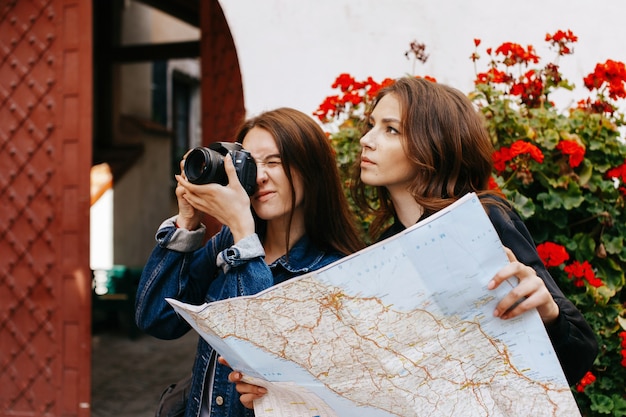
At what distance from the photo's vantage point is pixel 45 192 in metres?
3.59

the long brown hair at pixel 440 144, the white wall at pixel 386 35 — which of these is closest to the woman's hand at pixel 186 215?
the long brown hair at pixel 440 144

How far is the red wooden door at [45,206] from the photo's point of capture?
138 inches

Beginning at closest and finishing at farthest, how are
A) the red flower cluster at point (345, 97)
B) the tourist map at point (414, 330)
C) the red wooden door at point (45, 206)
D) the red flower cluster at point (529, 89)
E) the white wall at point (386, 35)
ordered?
1. the tourist map at point (414, 330)
2. the red flower cluster at point (529, 89)
3. the red flower cluster at point (345, 97)
4. the white wall at point (386, 35)
5. the red wooden door at point (45, 206)

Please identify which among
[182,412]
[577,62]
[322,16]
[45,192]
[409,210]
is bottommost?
[182,412]

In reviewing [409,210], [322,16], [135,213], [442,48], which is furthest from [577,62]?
[135,213]

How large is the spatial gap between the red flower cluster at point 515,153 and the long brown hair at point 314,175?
0.85 metres

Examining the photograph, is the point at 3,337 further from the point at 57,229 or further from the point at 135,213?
the point at 135,213

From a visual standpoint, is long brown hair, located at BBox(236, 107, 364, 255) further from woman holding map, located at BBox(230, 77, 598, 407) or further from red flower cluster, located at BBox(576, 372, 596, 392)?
red flower cluster, located at BBox(576, 372, 596, 392)

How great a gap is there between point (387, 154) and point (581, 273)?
3.79 ft

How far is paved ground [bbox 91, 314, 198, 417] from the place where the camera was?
4.68 meters

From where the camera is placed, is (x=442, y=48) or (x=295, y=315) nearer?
(x=295, y=315)

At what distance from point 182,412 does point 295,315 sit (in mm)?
697

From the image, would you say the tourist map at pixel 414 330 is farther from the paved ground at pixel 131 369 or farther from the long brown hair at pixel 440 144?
the paved ground at pixel 131 369

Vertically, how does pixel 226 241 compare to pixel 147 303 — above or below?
above
